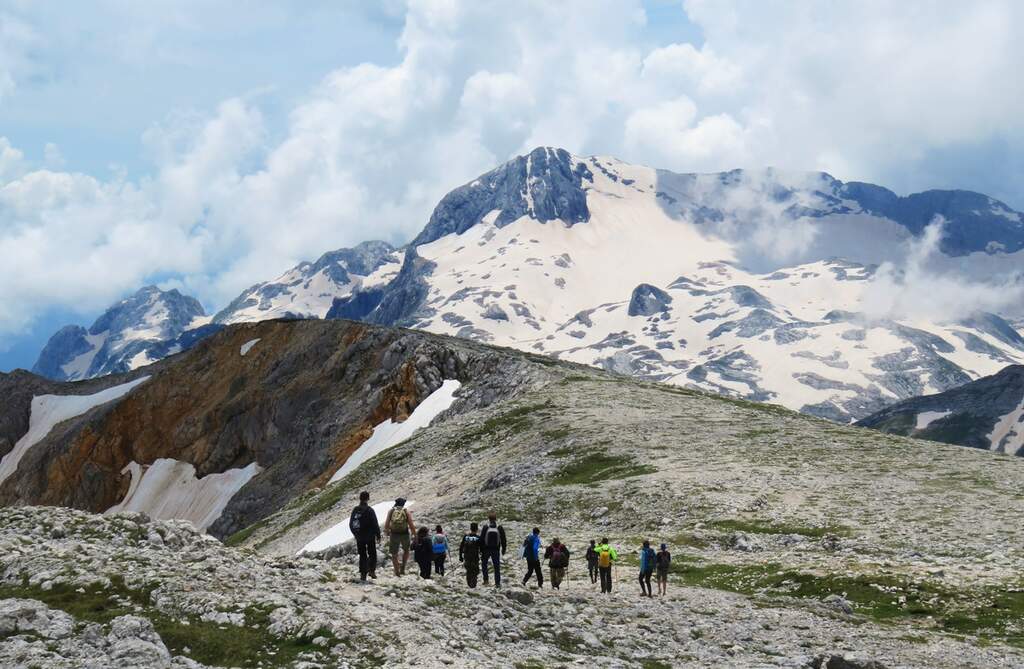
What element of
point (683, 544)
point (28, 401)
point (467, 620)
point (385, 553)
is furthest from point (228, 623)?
point (28, 401)

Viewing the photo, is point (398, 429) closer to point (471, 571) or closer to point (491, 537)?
point (491, 537)

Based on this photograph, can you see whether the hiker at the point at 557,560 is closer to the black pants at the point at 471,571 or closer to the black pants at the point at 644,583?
the black pants at the point at 644,583

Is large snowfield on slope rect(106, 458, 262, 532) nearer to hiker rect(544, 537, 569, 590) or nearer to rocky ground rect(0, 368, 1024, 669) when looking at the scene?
rocky ground rect(0, 368, 1024, 669)

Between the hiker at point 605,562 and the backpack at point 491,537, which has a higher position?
the backpack at point 491,537

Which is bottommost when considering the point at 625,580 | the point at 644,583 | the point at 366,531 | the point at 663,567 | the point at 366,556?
the point at 625,580

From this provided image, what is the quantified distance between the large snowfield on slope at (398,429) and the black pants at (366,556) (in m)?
60.9

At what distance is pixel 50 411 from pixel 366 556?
452 ft

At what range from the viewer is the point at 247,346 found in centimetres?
13262

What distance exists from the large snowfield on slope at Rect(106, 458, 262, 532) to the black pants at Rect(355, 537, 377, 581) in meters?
77.5

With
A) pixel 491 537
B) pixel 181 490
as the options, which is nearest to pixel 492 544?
pixel 491 537

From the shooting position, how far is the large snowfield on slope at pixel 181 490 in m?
109

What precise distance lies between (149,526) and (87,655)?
36.1 feet

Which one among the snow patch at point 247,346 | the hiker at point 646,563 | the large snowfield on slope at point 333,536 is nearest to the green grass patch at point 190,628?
the hiker at point 646,563

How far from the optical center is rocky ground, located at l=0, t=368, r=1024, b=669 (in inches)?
899
